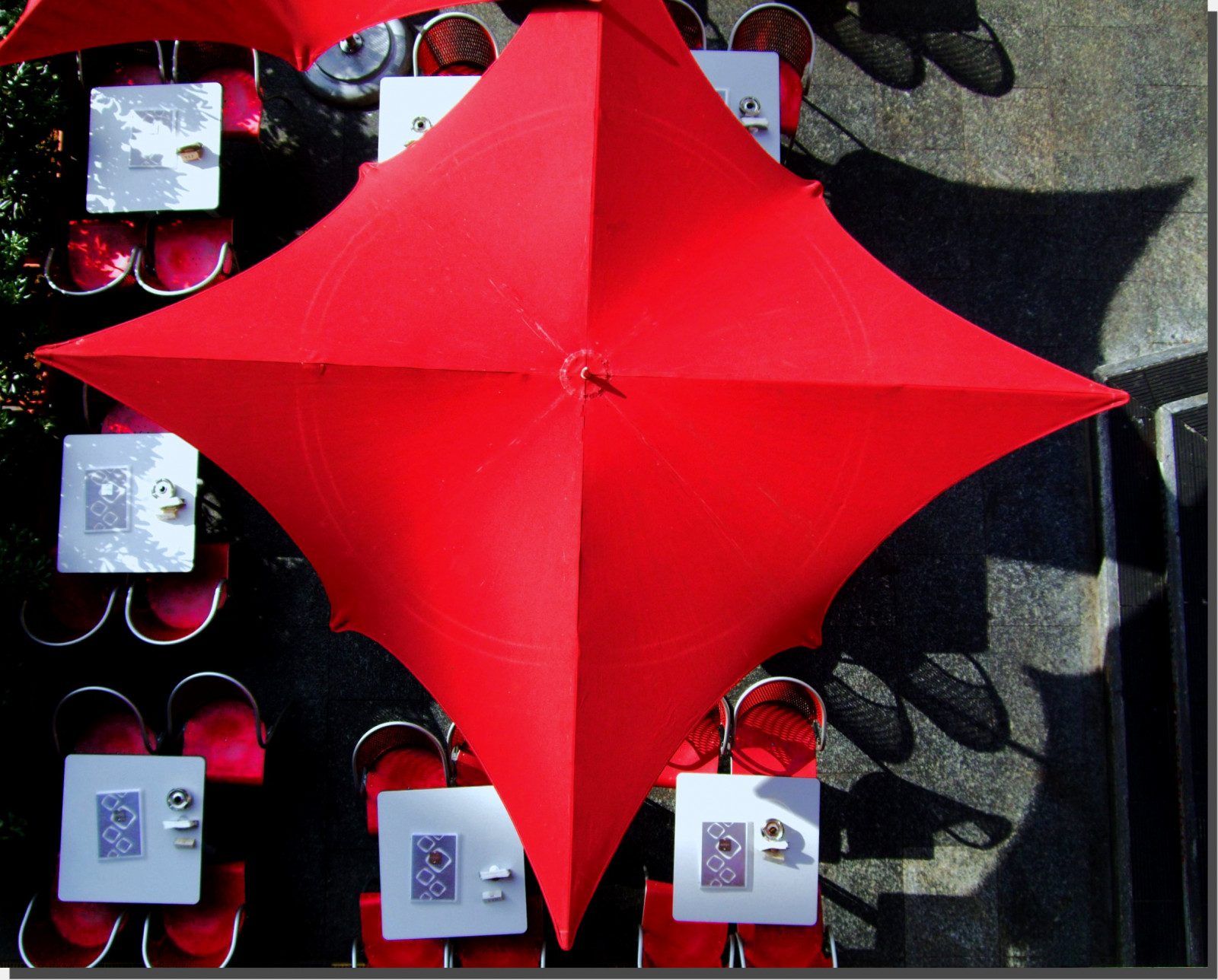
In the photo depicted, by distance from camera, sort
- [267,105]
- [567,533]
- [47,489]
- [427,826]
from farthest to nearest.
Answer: [267,105] → [47,489] → [427,826] → [567,533]

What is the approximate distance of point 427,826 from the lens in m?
5.34

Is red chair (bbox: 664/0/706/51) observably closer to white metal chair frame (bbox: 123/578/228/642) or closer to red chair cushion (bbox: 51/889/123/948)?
white metal chair frame (bbox: 123/578/228/642)

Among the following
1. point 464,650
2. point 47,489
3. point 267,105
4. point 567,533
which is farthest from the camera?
point 267,105

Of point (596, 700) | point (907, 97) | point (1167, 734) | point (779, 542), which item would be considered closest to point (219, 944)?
point (596, 700)

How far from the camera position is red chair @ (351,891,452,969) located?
5566 mm

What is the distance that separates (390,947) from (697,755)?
239cm

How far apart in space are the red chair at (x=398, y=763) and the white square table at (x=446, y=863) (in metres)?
0.35

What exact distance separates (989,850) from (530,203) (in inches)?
219

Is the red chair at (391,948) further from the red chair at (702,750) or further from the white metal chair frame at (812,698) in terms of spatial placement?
the white metal chair frame at (812,698)

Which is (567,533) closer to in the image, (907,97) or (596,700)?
(596,700)

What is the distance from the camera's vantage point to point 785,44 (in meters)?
6.11

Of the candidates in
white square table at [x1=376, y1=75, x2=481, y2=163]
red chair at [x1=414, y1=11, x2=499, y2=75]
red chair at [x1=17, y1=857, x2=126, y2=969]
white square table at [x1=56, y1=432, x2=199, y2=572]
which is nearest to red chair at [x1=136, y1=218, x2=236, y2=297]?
white square table at [x1=56, y1=432, x2=199, y2=572]

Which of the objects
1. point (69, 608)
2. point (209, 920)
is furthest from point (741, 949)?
point (69, 608)

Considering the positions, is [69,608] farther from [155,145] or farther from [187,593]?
[155,145]
